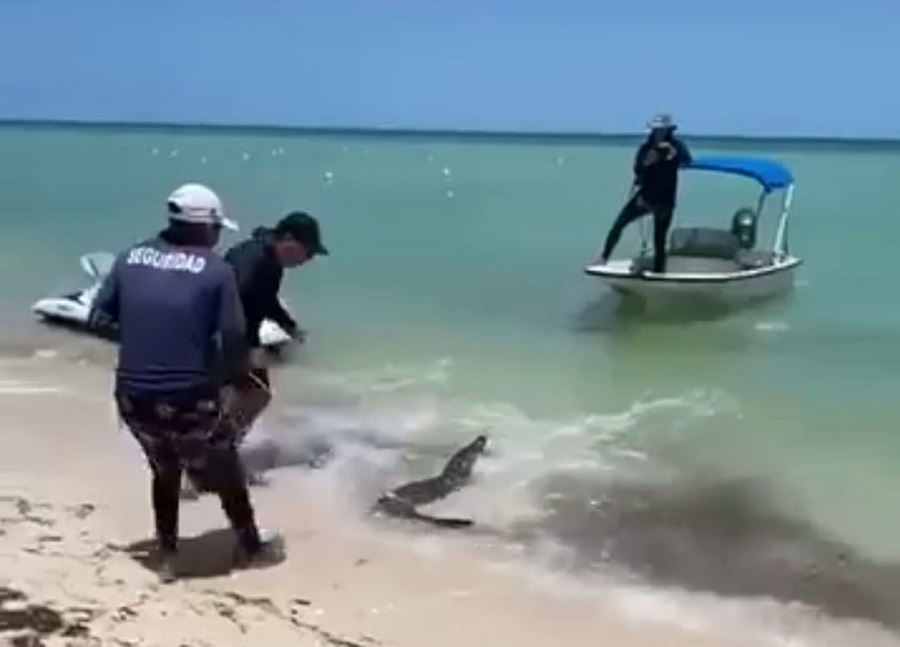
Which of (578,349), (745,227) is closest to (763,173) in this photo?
(745,227)

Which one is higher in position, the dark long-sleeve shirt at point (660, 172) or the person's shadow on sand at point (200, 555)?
the dark long-sleeve shirt at point (660, 172)

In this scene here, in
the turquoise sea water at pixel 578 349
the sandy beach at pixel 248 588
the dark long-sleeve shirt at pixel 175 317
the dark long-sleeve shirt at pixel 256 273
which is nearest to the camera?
the sandy beach at pixel 248 588

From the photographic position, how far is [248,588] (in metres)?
5.68

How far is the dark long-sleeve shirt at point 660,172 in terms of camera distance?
47.8ft

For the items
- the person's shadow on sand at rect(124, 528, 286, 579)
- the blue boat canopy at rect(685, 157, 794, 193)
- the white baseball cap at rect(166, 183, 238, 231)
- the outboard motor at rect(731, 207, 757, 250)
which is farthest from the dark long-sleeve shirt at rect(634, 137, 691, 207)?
the white baseball cap at rect(166, 183, 238, 231)

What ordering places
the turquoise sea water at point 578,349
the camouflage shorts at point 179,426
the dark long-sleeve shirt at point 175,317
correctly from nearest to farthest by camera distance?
the dark long-sleeve shirt at point 175,317
the camouflage shorts at point 179,426
the turquoise sea water at point 578,349

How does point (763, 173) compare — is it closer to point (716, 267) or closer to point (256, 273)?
point (716, 267)

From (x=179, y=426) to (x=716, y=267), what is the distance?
36.3 ft

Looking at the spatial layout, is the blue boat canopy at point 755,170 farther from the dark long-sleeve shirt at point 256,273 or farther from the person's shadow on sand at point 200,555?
the dark long-sleeve shirt at point 256,273

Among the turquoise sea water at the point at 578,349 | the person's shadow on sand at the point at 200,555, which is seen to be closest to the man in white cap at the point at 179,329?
the person's shadow on sand at the point at 200,555

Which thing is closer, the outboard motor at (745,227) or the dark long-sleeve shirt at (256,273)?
the dark long-sleeve shirt at (256,273)

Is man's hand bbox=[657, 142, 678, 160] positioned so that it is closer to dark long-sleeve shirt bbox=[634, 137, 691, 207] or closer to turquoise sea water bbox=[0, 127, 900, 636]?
dark long-sleeve shirt bbox=[634, 137, 691, 207]

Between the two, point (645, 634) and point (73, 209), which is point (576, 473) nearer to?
point (645, 634)

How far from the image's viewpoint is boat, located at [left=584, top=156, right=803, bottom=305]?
48.1 feet
